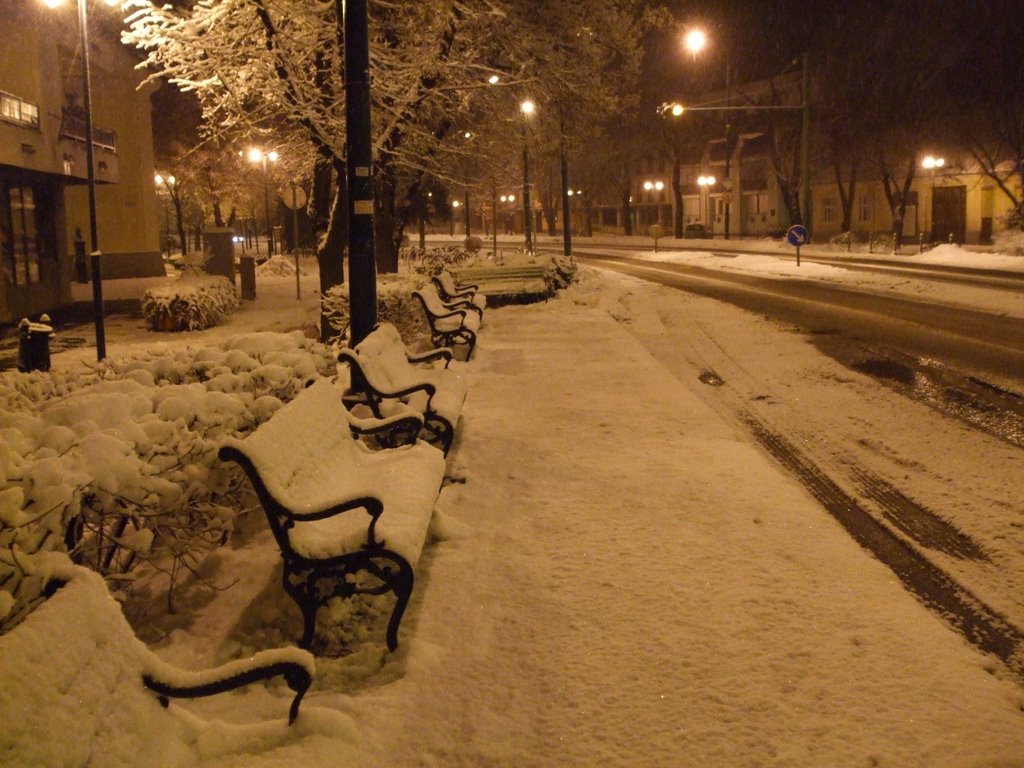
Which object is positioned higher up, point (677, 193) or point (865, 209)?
point (677, 193)

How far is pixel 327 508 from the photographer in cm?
395

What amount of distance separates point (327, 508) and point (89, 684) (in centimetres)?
164

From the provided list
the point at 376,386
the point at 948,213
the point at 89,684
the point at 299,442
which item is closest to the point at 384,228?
the point at 376,386

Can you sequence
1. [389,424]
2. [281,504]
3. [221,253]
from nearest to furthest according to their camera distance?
[281,504]
[389,424]
[221,253]

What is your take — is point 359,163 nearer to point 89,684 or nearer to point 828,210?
point 89,684

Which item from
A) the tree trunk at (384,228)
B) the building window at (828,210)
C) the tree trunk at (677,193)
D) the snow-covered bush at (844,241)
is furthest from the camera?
the building window at (828,210)

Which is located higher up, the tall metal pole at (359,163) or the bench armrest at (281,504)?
the tall metal pole at (359,163)

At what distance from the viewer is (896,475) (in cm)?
702

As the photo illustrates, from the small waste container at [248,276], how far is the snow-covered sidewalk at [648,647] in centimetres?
2150

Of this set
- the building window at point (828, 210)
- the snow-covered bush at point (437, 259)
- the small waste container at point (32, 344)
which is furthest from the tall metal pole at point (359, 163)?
the building window at point (828, 210)

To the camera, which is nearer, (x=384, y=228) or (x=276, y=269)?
(x=384, y=228)

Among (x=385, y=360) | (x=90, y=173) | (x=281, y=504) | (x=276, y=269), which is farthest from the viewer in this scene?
(x=276, y=269)

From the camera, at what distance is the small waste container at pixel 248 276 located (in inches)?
1057

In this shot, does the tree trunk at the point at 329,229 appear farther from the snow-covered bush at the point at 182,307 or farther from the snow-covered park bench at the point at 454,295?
the snow-covered bush at the point at 182,307
